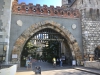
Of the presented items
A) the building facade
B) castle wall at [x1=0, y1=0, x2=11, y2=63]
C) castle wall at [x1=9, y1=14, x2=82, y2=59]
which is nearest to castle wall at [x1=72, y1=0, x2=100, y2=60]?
the building facade

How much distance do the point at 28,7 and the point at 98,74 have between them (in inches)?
290

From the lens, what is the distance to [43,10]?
10914 millimetres

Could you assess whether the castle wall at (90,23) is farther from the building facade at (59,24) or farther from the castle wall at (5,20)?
the castle wall at (5,20)

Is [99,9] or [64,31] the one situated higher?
[99,9]

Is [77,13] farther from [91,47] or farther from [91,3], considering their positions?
[91,47]

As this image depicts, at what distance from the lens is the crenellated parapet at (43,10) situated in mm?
10414

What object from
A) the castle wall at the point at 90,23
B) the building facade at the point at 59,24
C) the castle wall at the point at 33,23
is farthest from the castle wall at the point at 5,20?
the castle wall at the point at 90,23

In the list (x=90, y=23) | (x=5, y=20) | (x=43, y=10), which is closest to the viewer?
(x=5, y=20)

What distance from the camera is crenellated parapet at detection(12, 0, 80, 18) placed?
10414 mm

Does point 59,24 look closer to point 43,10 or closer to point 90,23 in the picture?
point 43,10

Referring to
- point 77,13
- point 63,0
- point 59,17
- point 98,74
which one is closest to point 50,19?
point 59,17

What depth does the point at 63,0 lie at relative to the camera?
22344 millimetres

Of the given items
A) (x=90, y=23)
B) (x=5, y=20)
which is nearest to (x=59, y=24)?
(x=90, y=23)

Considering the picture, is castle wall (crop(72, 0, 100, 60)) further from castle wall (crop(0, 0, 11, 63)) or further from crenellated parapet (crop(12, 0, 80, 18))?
castle wall (crop(0, 0, 11, 63))
